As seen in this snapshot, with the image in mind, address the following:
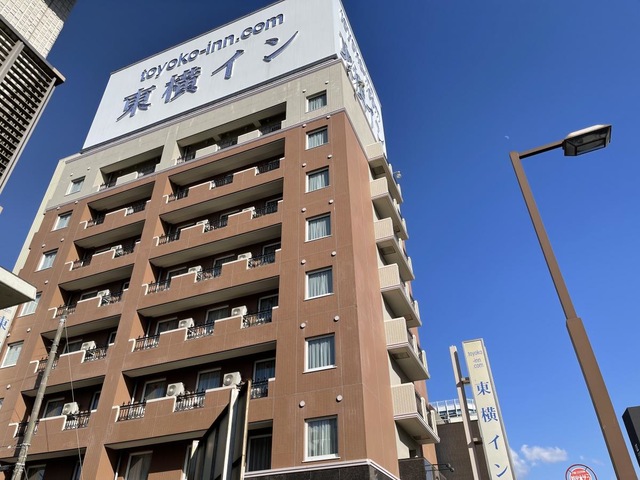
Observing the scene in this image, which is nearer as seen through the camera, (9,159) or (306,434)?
(9,159)

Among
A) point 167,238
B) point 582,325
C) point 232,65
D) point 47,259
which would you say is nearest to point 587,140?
point 582,325

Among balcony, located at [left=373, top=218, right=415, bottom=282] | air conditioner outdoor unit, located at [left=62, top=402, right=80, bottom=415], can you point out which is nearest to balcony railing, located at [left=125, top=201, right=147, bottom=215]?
air conditioner outdoor unit, located at [left=62, top=402, right=80, bottom=415]

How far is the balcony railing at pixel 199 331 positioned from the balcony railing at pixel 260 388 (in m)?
4.02

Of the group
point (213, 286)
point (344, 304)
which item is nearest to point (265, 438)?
point (344, 304)

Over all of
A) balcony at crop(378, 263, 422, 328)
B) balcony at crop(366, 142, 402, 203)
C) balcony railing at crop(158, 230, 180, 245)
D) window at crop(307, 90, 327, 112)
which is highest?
window at crop(307, 90, 327, 112)

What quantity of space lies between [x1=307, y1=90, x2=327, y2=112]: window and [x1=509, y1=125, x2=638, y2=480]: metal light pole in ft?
63.8

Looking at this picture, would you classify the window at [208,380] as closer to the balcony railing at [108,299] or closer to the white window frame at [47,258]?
the balcony railing at [108,299]

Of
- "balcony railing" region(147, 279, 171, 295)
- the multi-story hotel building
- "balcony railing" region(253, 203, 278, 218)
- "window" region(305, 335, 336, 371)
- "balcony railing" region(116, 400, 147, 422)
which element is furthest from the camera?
"balcony railing" region(253, 203, 278, 218)

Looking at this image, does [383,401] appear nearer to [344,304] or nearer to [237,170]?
[344,304]

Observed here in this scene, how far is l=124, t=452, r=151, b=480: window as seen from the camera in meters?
20.8

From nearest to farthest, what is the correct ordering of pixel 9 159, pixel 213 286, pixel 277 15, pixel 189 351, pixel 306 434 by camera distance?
pixel 9 159
pixel 306 434
pixel 189 351
pixel 213 286
pixel 277 15

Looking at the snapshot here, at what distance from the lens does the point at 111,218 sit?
Result: 29719 mm

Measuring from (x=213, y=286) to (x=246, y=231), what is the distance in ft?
10.7

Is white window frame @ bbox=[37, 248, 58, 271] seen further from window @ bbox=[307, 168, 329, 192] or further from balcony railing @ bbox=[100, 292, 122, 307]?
window @ bbox=[307, 168, 329, 192]
